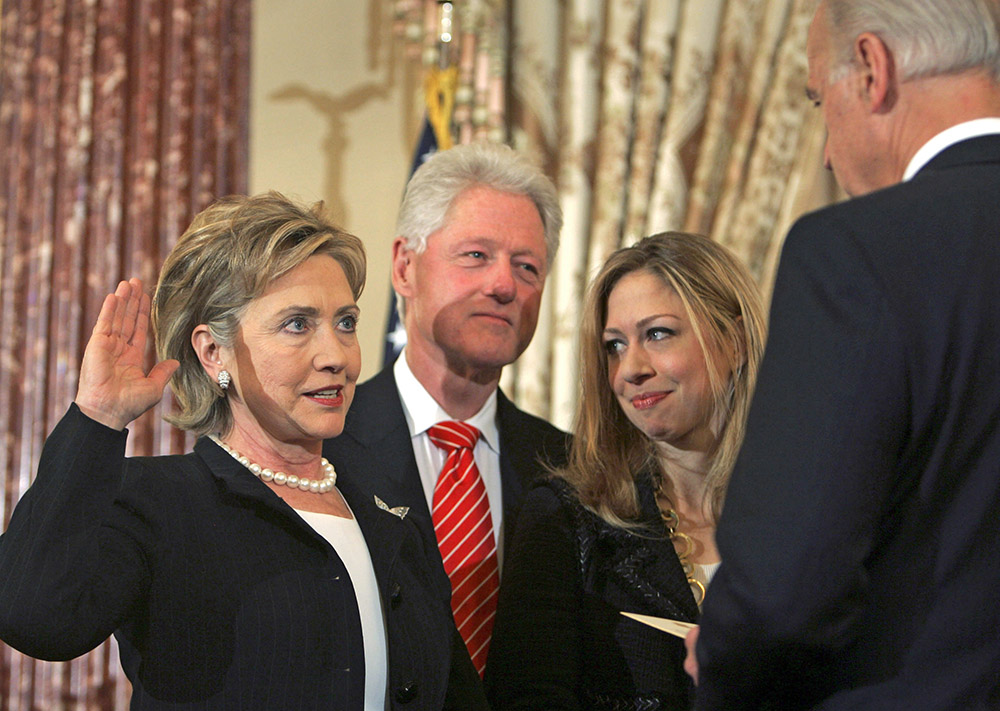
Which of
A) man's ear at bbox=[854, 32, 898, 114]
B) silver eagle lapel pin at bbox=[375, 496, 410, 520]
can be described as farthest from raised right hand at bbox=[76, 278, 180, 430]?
man's ear at bbox=[854, 32, 898, 114]

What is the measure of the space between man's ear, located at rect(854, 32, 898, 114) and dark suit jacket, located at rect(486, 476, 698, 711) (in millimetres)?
1058

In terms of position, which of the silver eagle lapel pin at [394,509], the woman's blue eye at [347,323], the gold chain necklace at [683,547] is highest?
the woman's blue eye at [347,323]

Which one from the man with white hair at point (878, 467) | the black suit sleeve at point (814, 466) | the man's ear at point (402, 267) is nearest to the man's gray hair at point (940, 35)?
the man with white hair at point (878, 467)

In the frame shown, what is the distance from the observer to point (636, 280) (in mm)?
2428

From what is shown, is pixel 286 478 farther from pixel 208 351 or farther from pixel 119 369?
pixel 119 369

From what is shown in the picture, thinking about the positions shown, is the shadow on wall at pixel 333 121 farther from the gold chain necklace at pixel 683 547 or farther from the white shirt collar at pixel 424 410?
the gold chain necklace at pixel 683 547

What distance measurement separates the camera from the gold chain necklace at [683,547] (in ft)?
7.13

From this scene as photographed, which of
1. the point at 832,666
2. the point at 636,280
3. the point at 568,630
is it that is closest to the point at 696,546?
the point at 568,630

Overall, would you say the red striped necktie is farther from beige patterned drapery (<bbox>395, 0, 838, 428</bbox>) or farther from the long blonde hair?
beige patterned drapery (<bbox>395, 0, 838, 428</bbox>)

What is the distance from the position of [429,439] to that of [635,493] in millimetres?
574

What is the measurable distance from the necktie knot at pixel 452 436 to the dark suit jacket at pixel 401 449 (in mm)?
72

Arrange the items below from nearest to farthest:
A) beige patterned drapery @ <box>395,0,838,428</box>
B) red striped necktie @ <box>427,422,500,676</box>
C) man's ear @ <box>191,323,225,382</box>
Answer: man's ear @ <box>191,323,225,382</box> < red striped necktie @ <box>427,422,500,676</box> < beige patterned drapery @ <box>395,0,838,428</box>

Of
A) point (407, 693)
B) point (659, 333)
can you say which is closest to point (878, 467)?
point (407, 693)

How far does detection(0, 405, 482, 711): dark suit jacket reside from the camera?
150cm
